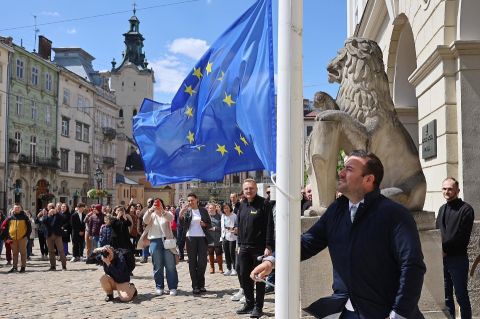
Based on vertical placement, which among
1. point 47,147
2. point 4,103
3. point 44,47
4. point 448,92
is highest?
point 44,47

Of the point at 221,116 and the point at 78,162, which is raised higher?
the point at 78,162

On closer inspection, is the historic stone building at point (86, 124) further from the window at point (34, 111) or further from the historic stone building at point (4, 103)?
the historic stone building at point (4, 103)

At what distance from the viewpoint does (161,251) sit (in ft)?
37.2

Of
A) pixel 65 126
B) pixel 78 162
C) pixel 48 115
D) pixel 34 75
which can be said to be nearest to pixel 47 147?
pixel 48 115

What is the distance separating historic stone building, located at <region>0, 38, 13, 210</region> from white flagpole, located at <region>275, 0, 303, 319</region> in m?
43.7

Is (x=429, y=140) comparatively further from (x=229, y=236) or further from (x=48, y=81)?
(x=48, y=81)

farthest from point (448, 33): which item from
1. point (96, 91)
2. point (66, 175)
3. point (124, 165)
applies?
point (124, 165)

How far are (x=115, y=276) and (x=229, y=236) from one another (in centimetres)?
388

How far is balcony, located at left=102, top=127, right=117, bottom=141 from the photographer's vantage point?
65.2 m

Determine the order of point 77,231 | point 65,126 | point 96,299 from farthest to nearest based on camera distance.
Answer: point 65,126
point 77,231
point 96,299

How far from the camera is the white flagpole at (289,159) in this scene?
3.15 meters

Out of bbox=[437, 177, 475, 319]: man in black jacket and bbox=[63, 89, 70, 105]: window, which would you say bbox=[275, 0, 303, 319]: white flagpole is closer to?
bbox=[437, 177, 475, 319]: man in black jacket

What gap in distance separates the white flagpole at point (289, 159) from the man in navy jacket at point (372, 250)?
0.28 m

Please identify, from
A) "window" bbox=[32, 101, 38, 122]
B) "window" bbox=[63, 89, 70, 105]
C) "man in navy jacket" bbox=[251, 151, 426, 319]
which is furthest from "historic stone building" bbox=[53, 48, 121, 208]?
"man in navy jacket" bbox=[251, 151, 426, 319]
